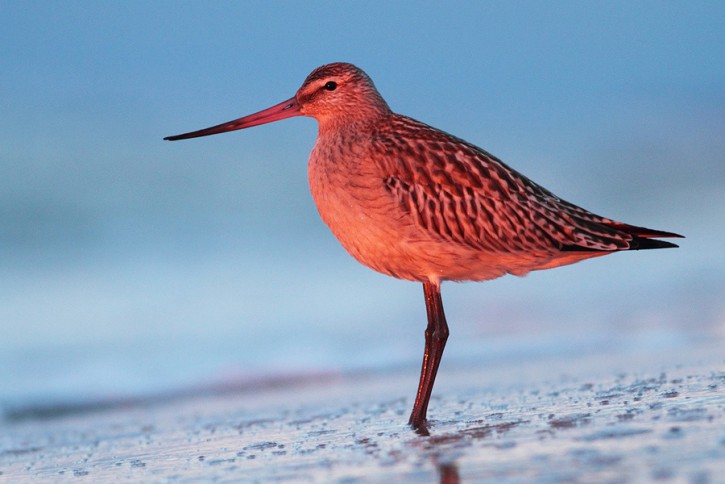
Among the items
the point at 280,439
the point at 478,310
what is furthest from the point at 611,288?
the point at 280,439

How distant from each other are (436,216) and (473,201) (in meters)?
0.31

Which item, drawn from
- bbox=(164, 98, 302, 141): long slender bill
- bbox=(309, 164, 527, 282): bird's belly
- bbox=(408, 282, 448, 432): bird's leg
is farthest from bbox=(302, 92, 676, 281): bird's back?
bbox=(164, 98, 302, 141): long slender bill

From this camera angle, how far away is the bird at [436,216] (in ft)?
25.4

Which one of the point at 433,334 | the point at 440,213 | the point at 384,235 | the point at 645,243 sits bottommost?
the point at 433,334

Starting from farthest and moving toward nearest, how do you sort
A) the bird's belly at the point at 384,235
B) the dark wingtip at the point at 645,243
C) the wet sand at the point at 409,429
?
1. the dark wingtip at the point at 645,243
2. the bird's belly at the point at 384,235
3. the wet sand at the point at 409,429

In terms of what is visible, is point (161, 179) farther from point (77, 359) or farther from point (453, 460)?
point (453, 460)

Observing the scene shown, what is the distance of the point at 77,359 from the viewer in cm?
1152

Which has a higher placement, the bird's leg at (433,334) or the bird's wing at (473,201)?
the bird's wing at (473,201)

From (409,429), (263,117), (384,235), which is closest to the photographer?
(409,429)

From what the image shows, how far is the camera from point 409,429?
7.11m

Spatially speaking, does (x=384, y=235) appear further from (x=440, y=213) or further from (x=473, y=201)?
(x=473, y=201)

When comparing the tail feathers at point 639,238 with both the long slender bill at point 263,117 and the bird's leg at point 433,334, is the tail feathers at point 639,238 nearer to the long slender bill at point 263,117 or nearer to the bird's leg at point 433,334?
the bird's leg at point 433,334

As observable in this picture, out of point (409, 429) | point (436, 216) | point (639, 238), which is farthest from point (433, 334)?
point (639, 238)

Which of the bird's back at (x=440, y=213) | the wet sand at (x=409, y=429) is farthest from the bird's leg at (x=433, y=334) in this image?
the wet sand at (x=409, y=429)
